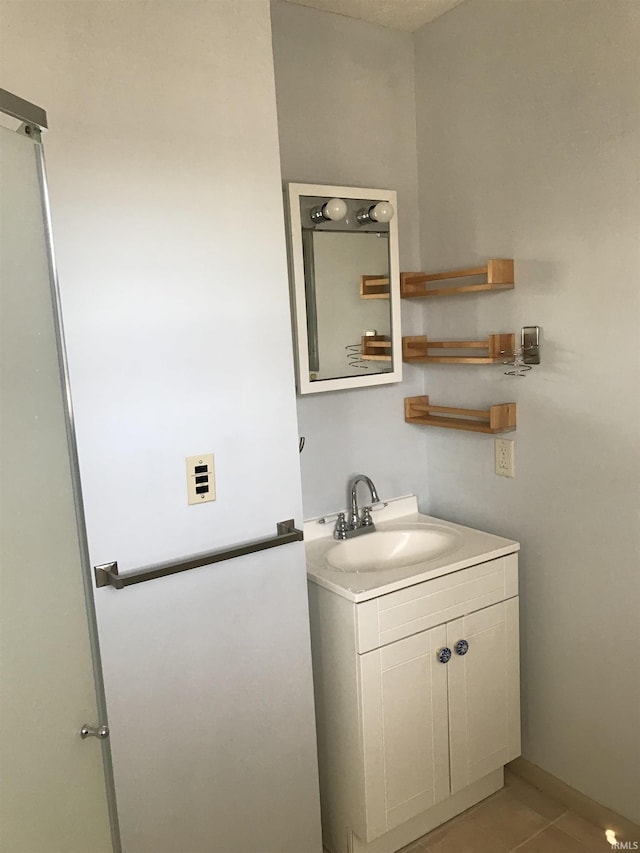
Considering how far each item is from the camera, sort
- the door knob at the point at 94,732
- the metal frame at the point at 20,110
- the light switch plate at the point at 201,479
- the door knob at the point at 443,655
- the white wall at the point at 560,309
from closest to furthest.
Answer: the metal frame at the point at 20,110, the door knob at the point at 94,732, the light switch plate at the point at 201,479, the white wall at the point at 560,309, the door knob at the point at 443,655

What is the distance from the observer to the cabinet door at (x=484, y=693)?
A: 2068 millimetres

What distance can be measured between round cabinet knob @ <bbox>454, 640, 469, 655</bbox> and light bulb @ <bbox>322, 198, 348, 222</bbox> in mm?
1325

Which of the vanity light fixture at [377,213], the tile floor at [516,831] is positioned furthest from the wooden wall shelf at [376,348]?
the tile floor at [516,831]

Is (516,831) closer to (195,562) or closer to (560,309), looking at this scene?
(195,562)

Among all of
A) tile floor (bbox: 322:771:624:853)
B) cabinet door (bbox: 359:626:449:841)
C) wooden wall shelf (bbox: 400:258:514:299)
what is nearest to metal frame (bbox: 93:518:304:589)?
cabinet door (bbox: 359:626:449:841)

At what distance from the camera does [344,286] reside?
2248 mm

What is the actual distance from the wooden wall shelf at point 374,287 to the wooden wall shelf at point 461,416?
41 centimetres

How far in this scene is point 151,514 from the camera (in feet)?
5.32

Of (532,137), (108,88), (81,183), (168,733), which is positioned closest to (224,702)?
(168,733)

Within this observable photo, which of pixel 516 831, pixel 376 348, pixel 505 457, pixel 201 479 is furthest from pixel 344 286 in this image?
pixel 516 831

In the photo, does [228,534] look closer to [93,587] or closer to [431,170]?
[93,587]

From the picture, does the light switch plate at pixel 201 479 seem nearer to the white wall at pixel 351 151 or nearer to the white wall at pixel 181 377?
the white wall at pixel 181 377

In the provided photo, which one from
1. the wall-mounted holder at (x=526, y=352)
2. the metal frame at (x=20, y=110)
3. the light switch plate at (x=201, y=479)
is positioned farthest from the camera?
the wall-mounted holder at (x=526, y=352)

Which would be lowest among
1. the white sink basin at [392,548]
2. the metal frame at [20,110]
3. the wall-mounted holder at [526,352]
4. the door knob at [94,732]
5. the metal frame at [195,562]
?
the door knob at [94,732]
